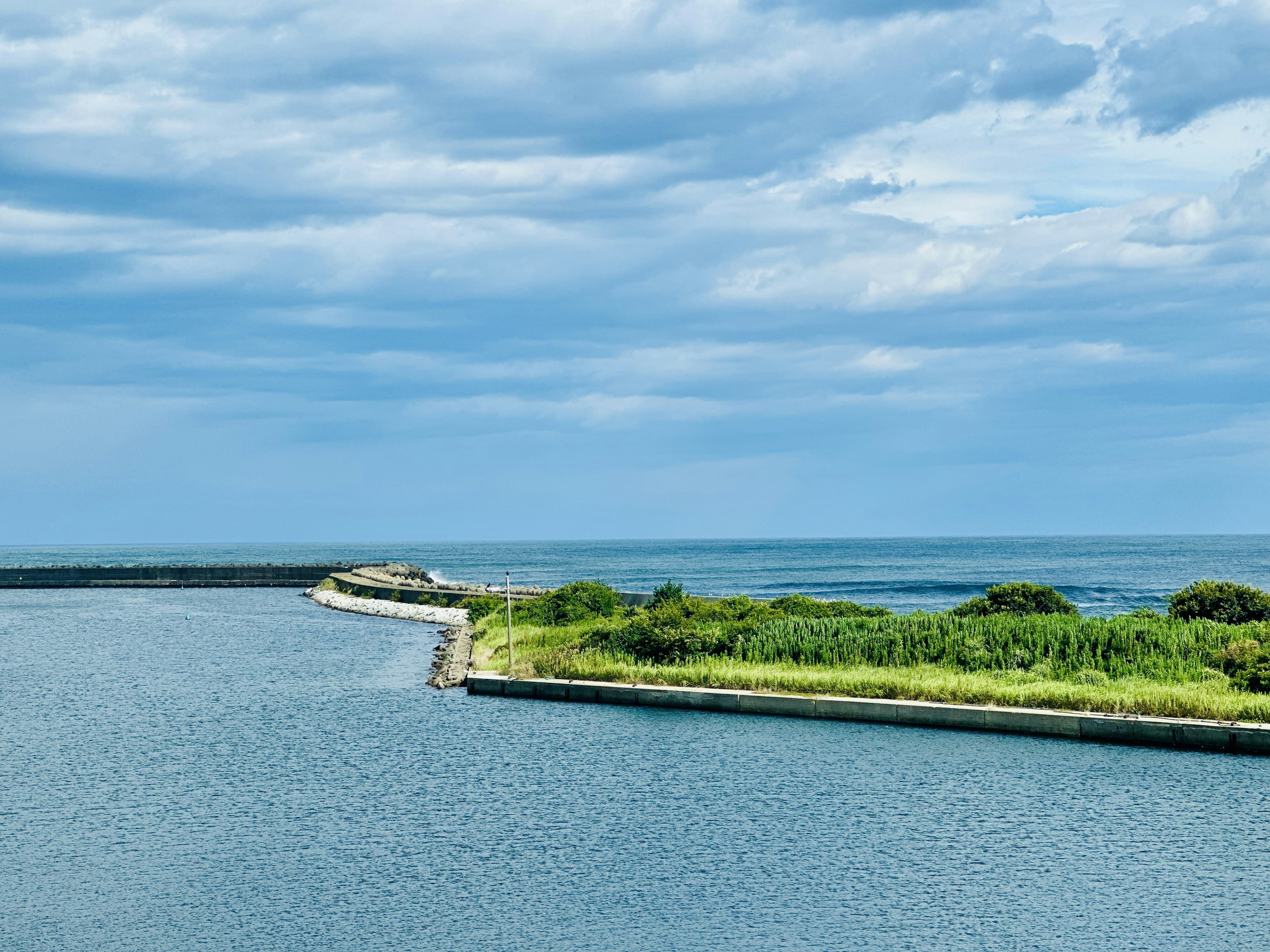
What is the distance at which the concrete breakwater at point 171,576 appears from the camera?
11150 cm

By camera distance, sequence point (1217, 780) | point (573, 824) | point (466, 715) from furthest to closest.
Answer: point (466, 715) → point (1217, 780) → point (573, 824)

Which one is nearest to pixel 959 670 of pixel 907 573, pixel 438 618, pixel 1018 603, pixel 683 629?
pixel 683 629

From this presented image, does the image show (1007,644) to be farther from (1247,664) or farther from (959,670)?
(1247,664)

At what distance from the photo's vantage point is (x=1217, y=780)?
2156 cm

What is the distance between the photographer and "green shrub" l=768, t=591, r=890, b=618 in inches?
1515

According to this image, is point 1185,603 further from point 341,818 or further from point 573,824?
point 341,818

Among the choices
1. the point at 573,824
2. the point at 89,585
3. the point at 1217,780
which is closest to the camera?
the point at 573,824

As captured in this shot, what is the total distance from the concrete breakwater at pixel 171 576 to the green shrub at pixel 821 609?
251 feet

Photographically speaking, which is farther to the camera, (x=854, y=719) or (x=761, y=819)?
(x=854, y=719)

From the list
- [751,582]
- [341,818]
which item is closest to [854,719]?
[341,818]

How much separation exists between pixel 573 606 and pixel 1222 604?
22696mm

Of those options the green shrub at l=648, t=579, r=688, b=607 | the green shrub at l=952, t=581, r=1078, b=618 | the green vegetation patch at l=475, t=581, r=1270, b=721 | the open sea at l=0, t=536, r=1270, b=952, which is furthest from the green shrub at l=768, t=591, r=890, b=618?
the open sea at l=0, t=536, r=1270, b=952

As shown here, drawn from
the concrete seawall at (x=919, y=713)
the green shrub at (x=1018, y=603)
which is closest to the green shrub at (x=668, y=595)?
the concrete seawall at (x=919, y=713)

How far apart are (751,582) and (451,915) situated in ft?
335
